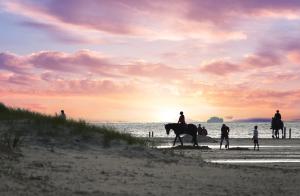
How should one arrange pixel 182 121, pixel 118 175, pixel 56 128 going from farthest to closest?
pixel 182 121, pixel 56 128, pixel 118 175

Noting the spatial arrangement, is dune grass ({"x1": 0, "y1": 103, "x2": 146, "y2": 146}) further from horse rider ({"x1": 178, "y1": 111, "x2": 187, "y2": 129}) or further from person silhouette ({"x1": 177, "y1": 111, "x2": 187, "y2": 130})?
person silhouette ({"x1": 177, "y1": 111, "x2": 187, "y2": 130})

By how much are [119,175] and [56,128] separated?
8.45 metres

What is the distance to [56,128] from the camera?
22.5 m

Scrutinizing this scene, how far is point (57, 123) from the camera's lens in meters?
23.2

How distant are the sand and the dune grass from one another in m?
1.57

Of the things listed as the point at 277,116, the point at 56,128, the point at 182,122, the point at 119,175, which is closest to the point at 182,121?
the point at 182,122

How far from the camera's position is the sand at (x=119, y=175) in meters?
12.4

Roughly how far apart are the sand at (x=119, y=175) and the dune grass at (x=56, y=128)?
1571mm

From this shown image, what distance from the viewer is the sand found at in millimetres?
12352

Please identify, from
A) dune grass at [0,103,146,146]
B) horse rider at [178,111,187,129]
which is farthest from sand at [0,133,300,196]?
horse rider at [178,111,187,129]

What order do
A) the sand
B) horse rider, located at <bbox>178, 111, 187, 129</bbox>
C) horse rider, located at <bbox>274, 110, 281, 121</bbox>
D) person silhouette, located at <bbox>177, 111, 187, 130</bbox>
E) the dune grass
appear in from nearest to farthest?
the sand
the dune grass
horse rider, located at <bbox>178, 111, 187, 129</bbox>
person silhouette, located at <bbox>177, 111, 187, 130</bbox>
horse rider, located at <bbox>274, 110, 281, 121</bbox>

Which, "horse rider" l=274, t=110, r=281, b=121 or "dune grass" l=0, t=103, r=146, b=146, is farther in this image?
"horse rider" l=274, t=110, r=281, b=121

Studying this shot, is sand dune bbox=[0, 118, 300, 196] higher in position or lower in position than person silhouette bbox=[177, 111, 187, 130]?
lower

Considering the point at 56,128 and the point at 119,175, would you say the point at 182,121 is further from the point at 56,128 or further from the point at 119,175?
the point at 119,175
